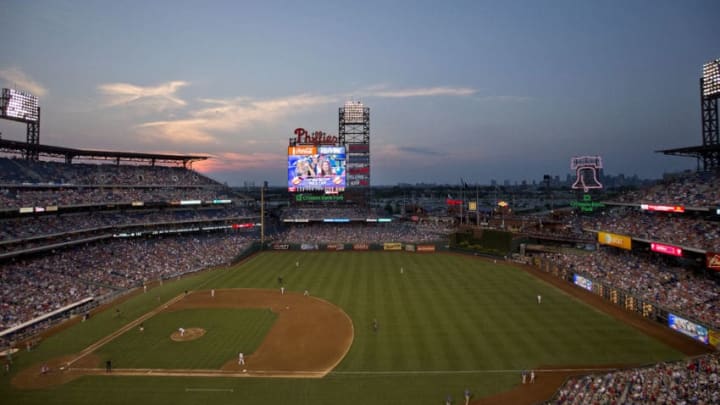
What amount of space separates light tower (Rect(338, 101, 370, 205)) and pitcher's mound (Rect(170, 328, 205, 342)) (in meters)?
45.4

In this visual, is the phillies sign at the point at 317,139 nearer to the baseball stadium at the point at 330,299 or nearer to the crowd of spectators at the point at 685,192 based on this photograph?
the baseball stadium at the point at 330,299

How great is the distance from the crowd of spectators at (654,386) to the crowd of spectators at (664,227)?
15263mm

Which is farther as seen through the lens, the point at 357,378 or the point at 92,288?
the point at 92,288

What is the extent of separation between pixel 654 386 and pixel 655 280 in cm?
1997

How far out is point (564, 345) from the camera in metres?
24.3

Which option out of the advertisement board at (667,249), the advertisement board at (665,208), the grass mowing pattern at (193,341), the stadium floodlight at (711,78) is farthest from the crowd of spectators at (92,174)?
the stadium floodlight at (711,78)

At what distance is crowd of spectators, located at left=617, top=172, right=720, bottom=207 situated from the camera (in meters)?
33.2

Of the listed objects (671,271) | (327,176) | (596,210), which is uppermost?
(327,176)

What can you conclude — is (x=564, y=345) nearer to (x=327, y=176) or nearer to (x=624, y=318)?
(x=624, y=318)

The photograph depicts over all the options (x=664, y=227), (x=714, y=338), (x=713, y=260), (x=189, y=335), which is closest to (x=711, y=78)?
(x=664, y=227)

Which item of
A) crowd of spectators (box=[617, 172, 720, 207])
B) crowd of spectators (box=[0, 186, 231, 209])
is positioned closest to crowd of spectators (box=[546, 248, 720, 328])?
crowd of spectators (box=[617, 172, 720, 207])

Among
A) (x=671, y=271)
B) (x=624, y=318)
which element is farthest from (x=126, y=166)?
(x=671, y=271)

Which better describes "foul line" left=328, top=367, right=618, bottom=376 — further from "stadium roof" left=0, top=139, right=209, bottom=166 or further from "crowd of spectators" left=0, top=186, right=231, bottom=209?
"stadium roof" left=0, top=139, right=209, bottom=166

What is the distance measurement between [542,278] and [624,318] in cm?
1271
